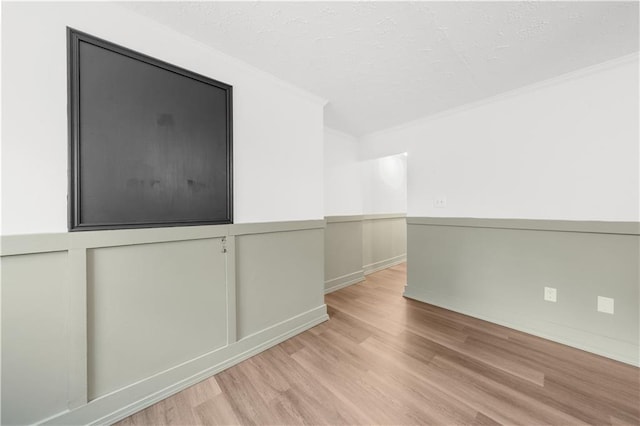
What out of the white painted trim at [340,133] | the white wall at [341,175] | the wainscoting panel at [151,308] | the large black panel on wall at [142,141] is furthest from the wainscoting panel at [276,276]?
the white painted trim at [340,133]

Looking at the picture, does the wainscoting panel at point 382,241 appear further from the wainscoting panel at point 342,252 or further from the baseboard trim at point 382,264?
the wainscoting panel at point 342,252

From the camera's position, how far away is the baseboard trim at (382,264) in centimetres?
405

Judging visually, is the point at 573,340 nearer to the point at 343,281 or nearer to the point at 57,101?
the point at 343,281

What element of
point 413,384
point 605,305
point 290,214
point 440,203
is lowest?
point 413,384

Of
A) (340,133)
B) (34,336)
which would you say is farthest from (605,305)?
(34,336)

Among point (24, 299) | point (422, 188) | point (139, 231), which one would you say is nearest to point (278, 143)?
point (139, 231)

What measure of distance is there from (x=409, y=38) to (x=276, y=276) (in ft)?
6.69

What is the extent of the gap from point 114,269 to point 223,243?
612mm

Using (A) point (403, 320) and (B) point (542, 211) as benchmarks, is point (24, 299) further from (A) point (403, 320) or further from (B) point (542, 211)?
(B) point (542, 211)

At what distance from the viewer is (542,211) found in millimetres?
2162

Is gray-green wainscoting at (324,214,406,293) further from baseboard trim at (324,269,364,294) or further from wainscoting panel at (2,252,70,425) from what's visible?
wainscoting panel at (2,252,70,425)

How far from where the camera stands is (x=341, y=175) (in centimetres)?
355

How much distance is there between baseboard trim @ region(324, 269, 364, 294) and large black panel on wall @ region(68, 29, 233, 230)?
1.98 m

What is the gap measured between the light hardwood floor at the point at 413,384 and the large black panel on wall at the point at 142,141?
113 cm
